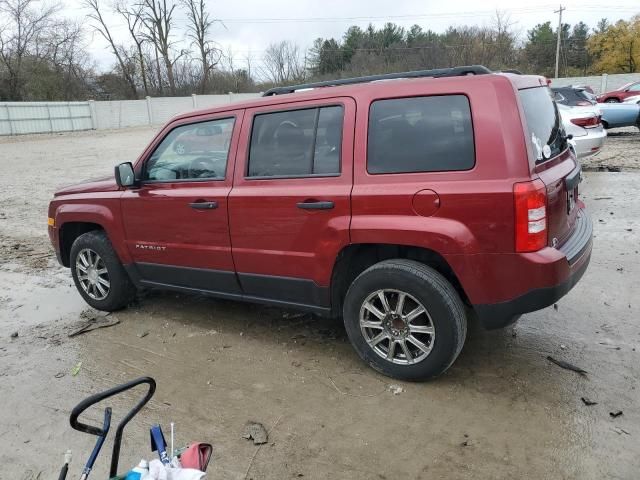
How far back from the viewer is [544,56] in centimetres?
5969

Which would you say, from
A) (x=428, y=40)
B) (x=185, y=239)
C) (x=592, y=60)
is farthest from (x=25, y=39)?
(x=592, y=60)

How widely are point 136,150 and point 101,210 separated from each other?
1685cm

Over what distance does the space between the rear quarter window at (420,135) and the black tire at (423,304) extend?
62 cm

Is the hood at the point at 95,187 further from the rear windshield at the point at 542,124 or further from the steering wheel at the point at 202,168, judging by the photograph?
the rear windshield at the point at 542,124

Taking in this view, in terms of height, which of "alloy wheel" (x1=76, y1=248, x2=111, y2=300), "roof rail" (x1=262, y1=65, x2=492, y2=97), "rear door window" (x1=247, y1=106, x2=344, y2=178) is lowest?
"alloy wheel" (x1=76, y1=248, x2=111, y2=300)

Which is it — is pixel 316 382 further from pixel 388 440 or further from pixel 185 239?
pixel 185 239

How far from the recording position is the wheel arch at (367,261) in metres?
3.44

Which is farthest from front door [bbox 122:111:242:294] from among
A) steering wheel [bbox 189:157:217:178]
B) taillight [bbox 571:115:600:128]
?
taillight [bbox 571:115:600:128]

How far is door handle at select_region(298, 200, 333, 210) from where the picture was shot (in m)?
3.41

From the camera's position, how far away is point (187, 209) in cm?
410

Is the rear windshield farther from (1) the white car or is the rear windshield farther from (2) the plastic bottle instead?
(1) the white car

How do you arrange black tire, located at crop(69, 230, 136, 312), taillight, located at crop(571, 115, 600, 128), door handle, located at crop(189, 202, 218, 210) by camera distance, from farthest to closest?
taillight, located at crop(571, 115, 600, 128) → black tire, located at crop(69, 230, 136, 312) → door handle, located at crop(189, 202, 218, 210)

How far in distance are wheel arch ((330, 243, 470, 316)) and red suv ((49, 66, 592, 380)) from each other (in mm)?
10

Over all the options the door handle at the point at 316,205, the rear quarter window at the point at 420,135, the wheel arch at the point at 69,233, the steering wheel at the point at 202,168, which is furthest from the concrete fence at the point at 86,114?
the rear quarter window at the point at 420,135
